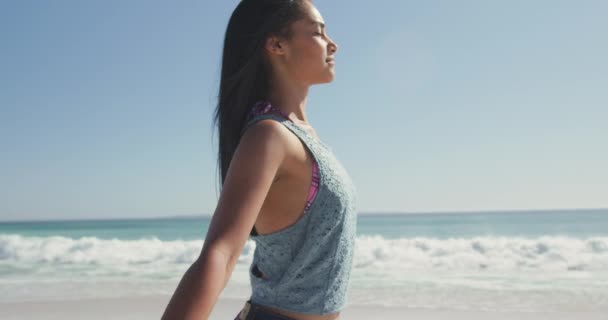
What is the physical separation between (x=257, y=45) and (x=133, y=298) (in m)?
7.35

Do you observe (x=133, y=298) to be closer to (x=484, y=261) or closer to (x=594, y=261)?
(x=484, y=261)

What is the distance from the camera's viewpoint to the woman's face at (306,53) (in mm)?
1301

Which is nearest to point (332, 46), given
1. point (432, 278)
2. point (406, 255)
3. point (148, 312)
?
point (148, 312)

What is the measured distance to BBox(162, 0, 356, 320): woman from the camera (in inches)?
34.6

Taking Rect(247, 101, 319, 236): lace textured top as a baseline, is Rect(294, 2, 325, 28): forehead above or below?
above

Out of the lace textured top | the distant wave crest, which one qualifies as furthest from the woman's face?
the distant wave crest

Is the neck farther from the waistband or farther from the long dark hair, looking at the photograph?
the waistband

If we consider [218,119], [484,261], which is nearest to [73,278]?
[484,261]

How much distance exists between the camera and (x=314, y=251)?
45.5 inches

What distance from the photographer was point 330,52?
1.37 meters

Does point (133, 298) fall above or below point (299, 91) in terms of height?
below

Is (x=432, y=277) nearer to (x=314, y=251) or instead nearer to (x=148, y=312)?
(x=148, y=312)

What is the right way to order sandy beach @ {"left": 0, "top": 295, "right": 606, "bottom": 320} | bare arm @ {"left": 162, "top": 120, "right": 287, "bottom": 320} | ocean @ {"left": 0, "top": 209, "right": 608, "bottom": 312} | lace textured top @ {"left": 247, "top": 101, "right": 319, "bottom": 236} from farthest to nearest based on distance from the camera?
ocean @ {"left": 0, "top": 209, "right": 608, "bottom": 312} < sandy beach @ {"left": 0, "top": 295, "right": 606, "bottom": 320} < lace textured top @ {"left": 247, "top": 101, "right": 319, "bottom": 236} < bare arm @ {"left": 162, "top": 120, "right": 287, "bottom": 320}

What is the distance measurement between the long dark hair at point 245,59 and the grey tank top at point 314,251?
143 mm
